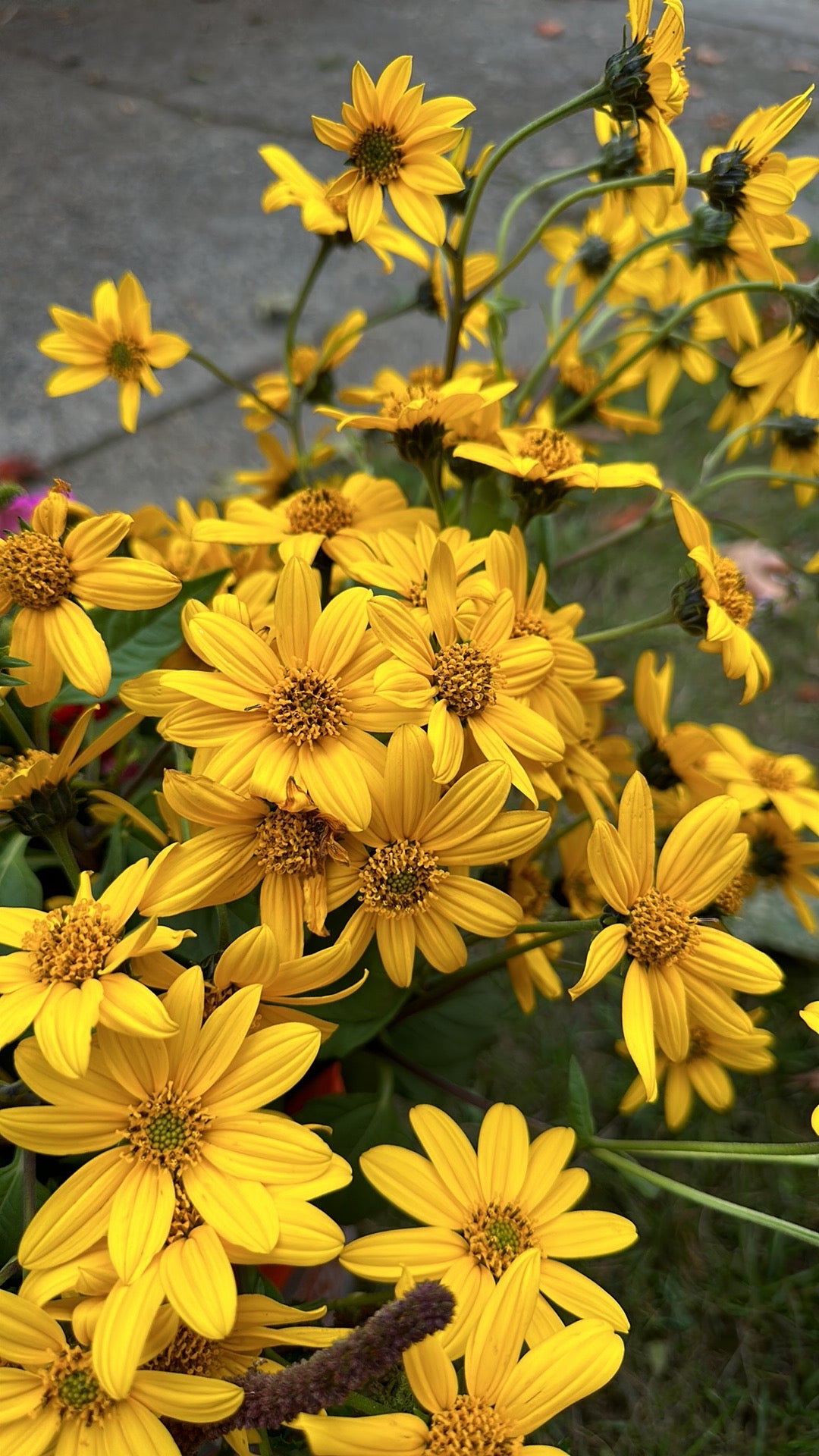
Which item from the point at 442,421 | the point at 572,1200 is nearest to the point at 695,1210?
the point at 572,1200

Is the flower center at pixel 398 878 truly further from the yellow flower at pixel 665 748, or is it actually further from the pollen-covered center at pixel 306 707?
the yellow flower at pixel 665 748

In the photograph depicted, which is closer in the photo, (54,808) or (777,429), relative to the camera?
(54,808)

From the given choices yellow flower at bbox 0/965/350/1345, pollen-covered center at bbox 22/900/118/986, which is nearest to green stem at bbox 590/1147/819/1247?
yellow flower at bbox 0/965/350/1345

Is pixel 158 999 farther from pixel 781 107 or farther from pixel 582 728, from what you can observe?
pixel 781 107

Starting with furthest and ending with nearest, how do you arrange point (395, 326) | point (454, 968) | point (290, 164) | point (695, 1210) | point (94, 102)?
point (94, 102)
point (395, 326)
point (695, 1210)
point (290, 164)
point (454, 968)

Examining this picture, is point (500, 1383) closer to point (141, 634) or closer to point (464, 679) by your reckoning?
point (464, 679)

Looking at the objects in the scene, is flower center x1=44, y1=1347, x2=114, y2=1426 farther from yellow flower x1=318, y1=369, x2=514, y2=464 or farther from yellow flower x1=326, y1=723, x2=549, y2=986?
yellow flower x1=318, y1=369, x2=514, y2=464
